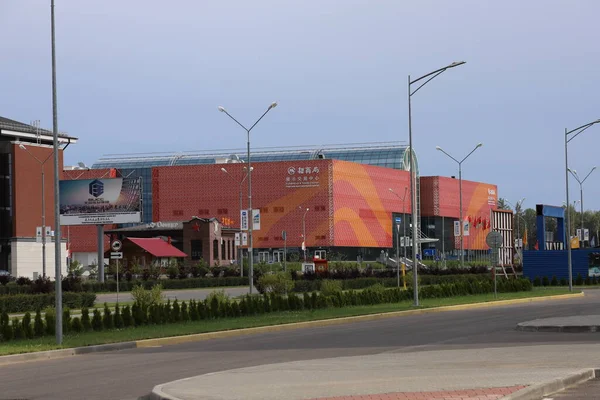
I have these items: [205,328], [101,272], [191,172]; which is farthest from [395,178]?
[205,328]

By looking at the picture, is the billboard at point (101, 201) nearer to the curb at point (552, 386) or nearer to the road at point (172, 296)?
the road at point (172, 296)

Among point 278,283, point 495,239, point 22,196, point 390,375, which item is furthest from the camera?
point 22,196

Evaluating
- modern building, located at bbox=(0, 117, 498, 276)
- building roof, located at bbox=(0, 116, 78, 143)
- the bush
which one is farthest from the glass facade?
the bush

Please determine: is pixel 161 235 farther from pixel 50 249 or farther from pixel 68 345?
pixel 68 345

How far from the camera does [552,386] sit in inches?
533

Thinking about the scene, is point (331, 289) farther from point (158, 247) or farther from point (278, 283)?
point (158, 247)

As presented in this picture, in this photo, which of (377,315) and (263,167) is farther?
(263,167)

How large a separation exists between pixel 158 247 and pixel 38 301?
5720cm

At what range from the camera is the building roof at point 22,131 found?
103 meters

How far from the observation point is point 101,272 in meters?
64.6

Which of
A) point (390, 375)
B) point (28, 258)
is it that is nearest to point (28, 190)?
point (28, 258)

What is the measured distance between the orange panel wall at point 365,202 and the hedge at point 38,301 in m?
94.9

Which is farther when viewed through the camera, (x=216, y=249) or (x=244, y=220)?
(x=216, y=249)

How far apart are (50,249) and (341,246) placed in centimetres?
4990
